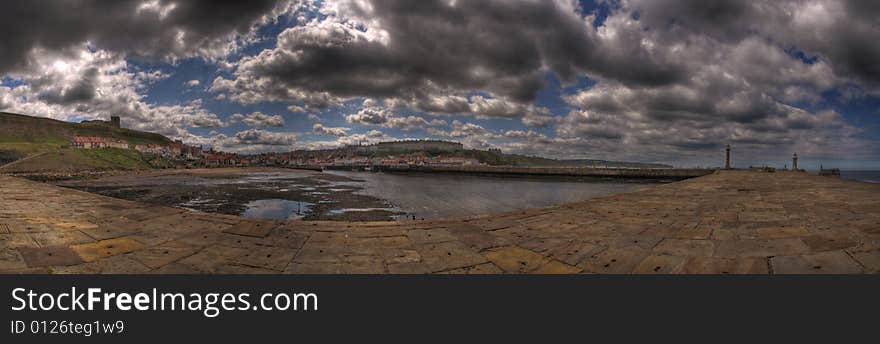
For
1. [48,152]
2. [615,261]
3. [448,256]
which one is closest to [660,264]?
[615,261]

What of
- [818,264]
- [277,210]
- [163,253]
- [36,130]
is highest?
[36,130]

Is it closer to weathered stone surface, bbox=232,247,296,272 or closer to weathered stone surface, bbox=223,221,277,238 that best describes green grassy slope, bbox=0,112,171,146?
weathered stone surface, bbox=223,221,277,238

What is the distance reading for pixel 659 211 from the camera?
304 inches

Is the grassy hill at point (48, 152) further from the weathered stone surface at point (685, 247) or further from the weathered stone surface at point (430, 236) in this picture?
the weathered stone surface at point (685, 247)

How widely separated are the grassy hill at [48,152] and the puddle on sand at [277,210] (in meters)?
78.5

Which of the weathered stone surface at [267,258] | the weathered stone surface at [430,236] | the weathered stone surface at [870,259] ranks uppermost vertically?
the weathered stone surface at [870,259]

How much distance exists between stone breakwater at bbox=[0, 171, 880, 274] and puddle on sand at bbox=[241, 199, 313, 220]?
29.5 feet

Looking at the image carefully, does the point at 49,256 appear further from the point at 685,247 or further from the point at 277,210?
the point at 277,210

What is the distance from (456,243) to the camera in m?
4.89

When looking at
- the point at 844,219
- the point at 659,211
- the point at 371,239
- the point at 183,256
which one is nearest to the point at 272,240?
the point at 183,256

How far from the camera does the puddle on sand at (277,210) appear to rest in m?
16.2

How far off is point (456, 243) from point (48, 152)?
137447mm

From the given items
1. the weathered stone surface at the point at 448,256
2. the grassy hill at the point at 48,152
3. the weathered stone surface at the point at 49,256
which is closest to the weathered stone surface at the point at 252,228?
the weathered stone surface at the point at 49,256
